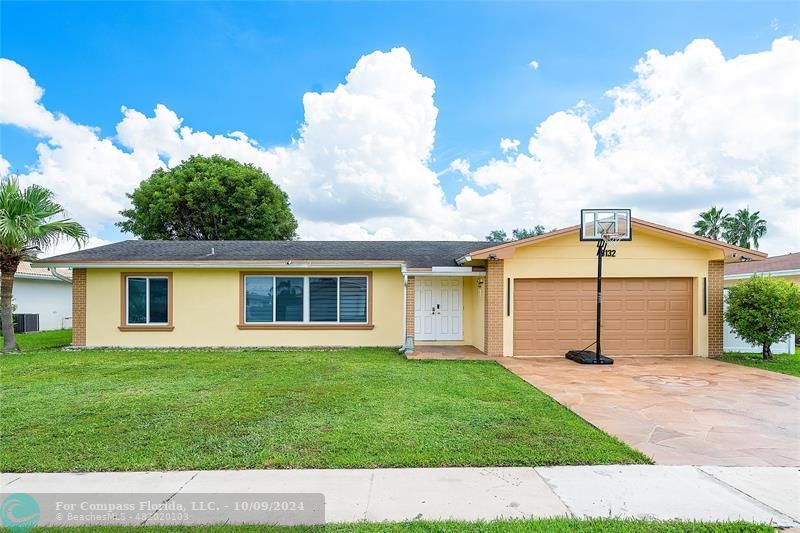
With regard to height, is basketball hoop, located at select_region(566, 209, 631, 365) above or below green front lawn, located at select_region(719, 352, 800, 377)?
above

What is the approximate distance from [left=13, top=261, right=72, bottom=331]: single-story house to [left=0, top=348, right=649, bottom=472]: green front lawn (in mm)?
12797

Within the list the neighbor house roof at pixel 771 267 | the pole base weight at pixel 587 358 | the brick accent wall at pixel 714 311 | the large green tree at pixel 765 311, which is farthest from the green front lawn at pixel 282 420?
the neighbor house roof at pixel 771 267

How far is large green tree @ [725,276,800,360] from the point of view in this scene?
962 cm

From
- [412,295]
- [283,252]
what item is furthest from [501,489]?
[283,252]

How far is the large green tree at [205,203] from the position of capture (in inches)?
976

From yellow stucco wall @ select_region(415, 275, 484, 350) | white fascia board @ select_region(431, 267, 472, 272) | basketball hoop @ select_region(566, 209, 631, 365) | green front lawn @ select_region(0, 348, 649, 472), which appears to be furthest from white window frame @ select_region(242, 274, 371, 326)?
basketball hoop @ select_region(566, 209, 631, 365)

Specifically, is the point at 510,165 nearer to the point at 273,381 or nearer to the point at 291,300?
the point at 291,300

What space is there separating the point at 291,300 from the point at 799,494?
1089 cm

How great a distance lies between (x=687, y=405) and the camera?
19.4ft

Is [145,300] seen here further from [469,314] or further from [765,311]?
[765,311]

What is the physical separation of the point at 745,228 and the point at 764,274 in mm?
21230

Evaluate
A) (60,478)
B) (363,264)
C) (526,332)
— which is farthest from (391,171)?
(60,478)

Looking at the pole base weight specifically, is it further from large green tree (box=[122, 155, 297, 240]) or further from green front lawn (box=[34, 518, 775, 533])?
large green tree (box=[122, 155, 297, 240])

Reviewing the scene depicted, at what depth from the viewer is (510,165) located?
16.5 metres
